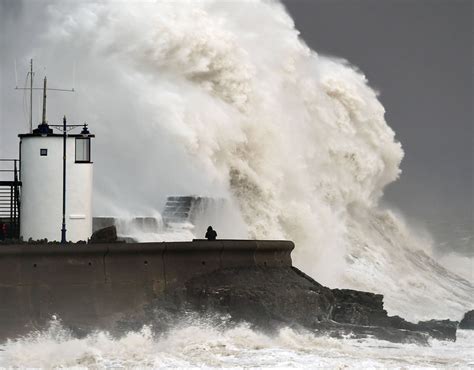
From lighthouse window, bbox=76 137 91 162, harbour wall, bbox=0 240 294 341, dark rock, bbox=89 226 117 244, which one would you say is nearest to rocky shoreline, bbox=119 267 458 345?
harbour wall, bbox=0 240 294 341

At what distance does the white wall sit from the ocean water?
2.05 meters

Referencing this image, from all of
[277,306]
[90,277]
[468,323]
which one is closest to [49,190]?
[90,277]

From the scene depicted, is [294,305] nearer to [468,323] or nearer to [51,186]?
[51,186]

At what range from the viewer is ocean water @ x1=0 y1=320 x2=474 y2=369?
738 inches

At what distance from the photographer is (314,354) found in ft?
64.6

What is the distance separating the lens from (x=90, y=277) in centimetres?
1992

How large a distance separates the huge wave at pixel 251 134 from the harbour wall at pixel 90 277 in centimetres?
514

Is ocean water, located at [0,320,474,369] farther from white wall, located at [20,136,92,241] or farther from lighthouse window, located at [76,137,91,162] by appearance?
lighthouse window, located at [76,137,91,162]

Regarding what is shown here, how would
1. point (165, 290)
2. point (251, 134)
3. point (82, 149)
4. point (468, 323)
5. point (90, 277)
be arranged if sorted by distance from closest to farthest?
1. point (90, 277)
2. point (165, 290)
3. point (82, 149)
4. point (468, 323)
5. point (251, 134)

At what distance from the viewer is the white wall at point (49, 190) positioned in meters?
21.0

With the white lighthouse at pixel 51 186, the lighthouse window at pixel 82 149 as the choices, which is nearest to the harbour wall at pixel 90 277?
the white lighthouse at pixel 51 186

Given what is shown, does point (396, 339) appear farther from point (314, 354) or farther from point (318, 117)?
point (318, 117)

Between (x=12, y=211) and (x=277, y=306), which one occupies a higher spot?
(x=12, y=211)

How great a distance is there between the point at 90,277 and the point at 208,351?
1.95m
